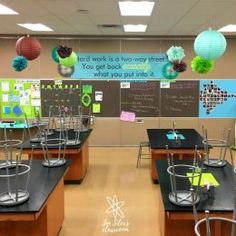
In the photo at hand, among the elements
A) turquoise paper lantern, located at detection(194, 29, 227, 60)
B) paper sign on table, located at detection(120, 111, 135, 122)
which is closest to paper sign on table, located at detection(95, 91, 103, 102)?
paper sign on table, located at detection(120, 111, 135, 122)

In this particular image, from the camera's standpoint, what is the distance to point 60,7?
424 centimetres

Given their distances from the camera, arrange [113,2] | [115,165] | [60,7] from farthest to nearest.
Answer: [115,165], [60,7], [113,2]

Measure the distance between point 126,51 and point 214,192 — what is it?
5462 mm

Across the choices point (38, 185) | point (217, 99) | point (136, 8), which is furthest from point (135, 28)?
point (38, 185)

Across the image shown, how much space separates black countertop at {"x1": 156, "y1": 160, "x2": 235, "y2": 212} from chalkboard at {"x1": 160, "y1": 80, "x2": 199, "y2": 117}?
14.4 feet

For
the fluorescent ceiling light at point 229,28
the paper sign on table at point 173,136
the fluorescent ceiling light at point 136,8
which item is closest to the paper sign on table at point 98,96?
the paper sign on table at point 173,136

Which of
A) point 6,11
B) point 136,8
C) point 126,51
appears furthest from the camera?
point 126,51

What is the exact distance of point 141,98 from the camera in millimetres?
7797

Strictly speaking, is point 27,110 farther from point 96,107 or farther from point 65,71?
point 96,107

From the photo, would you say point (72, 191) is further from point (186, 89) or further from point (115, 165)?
point (186, 89)

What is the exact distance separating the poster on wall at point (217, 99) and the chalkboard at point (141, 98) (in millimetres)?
1065

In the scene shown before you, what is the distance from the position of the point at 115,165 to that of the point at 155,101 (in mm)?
2097

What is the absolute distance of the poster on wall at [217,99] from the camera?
7734 millimetres

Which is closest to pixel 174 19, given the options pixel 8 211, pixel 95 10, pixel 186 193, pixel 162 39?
pixel 95 10
